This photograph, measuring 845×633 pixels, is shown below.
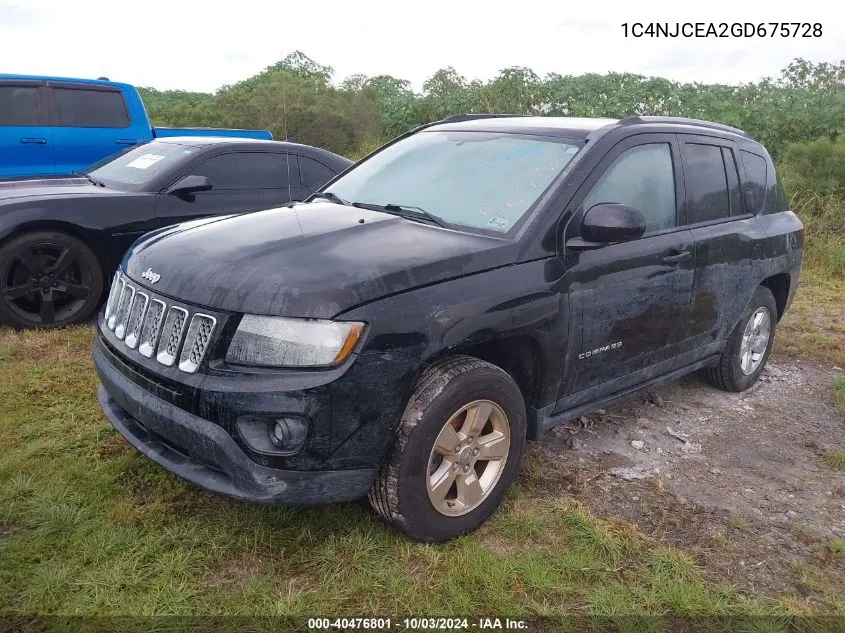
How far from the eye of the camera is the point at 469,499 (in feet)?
9.33

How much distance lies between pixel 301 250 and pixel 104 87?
6.70 m

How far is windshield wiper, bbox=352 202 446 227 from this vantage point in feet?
10.3

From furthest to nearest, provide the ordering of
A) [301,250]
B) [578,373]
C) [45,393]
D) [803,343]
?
[803,343] → [45,393] → [578,373] → [301,250]

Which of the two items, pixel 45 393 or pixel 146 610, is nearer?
pixel 146 610

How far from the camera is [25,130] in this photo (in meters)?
7.41

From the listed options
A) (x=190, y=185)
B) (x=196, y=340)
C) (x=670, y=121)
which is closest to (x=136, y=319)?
(x=196, y=340)

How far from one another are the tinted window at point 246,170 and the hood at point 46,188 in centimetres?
78

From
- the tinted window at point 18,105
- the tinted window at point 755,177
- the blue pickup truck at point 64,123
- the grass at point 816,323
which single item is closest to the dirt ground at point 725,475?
the grass at point 816,323

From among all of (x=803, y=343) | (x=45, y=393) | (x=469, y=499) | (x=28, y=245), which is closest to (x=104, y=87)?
(x=28, y=245)

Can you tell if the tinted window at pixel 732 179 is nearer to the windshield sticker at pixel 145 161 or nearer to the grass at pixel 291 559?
the grass at pixel 291 559

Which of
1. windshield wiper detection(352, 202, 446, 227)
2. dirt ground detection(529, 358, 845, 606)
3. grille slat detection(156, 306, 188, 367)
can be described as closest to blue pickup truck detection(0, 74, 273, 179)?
windshield wiper detection(352, 202, 446, 227)

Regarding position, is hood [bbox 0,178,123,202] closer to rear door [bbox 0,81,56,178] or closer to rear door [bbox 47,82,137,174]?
rear door [bbox 0,81,56,178]

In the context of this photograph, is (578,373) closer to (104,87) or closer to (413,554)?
(413,554)

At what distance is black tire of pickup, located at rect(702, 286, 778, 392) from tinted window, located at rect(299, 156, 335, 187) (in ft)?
12.0
